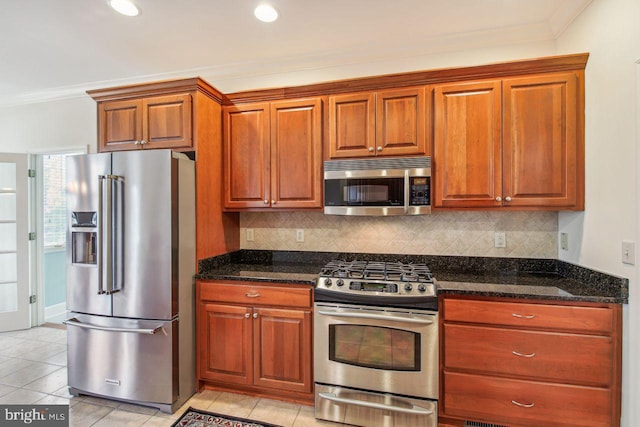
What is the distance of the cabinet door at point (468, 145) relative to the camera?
6.98ft

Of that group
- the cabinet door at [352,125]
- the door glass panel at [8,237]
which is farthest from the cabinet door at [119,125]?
the door glass panel at [8,237]

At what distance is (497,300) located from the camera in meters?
1.81

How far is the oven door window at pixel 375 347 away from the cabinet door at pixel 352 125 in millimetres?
1293

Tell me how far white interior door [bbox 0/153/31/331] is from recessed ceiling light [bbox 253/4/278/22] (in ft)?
11.6

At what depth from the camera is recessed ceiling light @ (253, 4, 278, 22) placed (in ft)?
6.83

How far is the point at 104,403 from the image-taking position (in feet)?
7.30

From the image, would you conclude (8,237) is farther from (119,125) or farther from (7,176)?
(119,125)

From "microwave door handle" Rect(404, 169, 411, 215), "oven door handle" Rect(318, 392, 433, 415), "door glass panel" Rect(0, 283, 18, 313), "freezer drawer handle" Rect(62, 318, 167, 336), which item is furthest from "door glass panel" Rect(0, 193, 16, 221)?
"microwave door handle" Rect(404, 169, 411, 215)

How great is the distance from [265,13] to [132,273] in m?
2.10

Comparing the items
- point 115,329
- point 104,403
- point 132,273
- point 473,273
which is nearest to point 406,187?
point 473,273

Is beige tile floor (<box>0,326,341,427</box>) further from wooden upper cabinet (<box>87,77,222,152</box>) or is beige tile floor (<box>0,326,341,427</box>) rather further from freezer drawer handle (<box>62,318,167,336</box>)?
wooden upper cabinet (<box>87,77,222,152</box>)

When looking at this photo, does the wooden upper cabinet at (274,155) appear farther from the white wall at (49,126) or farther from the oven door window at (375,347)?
the white wall at (49,126)

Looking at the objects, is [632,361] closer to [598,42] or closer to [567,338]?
[567,338]

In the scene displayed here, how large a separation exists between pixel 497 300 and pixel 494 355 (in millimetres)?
336
